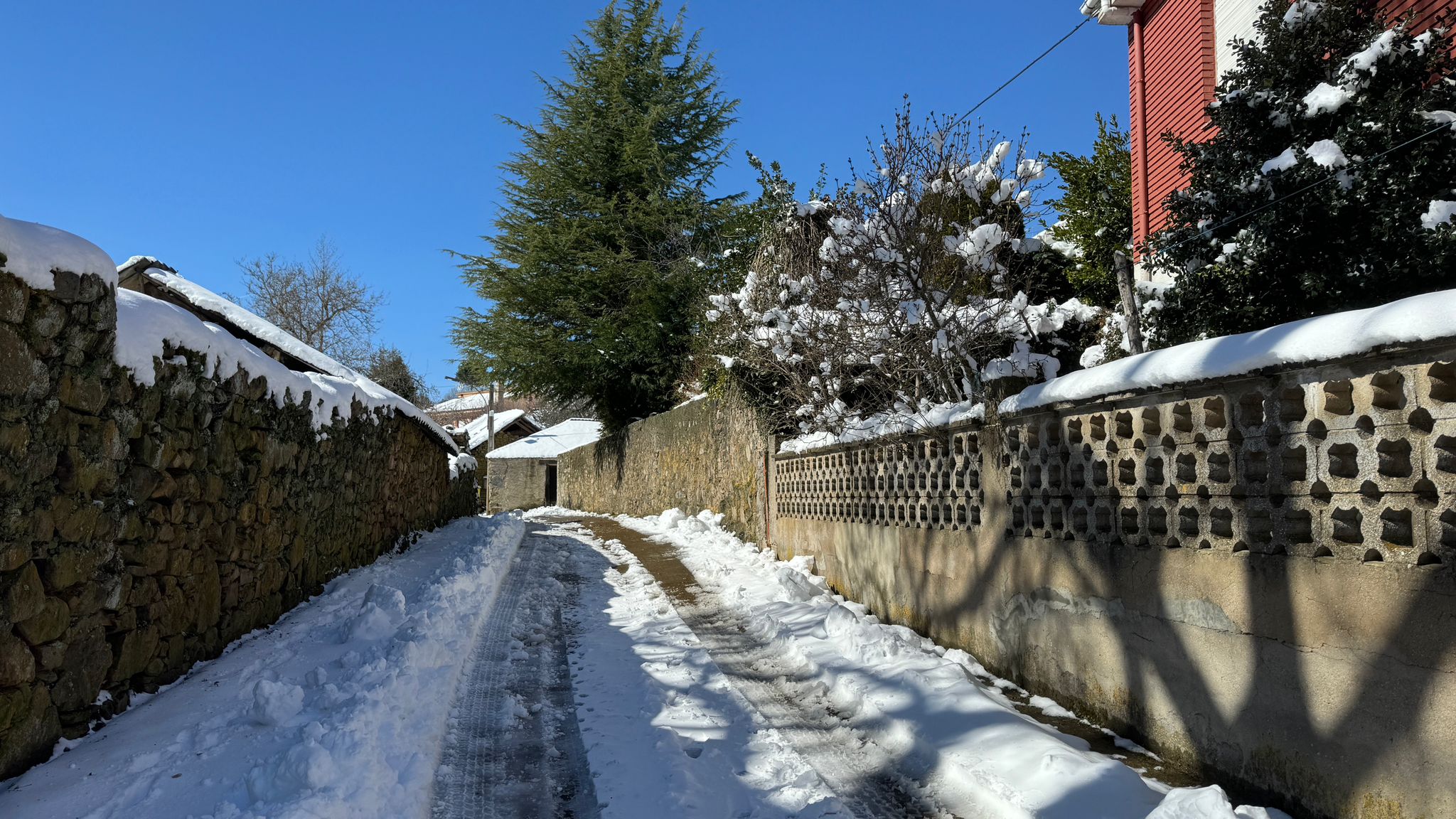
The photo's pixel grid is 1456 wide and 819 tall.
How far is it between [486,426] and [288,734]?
44.9 metres

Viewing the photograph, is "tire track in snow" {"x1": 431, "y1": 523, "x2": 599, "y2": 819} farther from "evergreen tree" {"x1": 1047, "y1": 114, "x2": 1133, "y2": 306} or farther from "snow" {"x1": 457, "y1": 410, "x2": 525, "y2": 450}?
"snow" {"x1": 457, "y1": 410, "x2": 525, "y2": 450}

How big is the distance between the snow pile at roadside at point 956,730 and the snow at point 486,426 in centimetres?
3653

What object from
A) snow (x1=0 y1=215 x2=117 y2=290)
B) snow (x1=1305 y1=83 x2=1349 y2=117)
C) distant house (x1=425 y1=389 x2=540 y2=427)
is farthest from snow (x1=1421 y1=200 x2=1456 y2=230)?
distant house (x1=425 y1=389 x2=540 y2=427)

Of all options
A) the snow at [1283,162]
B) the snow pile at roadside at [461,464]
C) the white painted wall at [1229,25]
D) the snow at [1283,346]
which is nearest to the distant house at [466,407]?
the snow pile at roadside at [461,464]

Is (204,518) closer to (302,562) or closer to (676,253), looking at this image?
(302,562)

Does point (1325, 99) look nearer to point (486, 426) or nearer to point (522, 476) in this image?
point (522, 476)

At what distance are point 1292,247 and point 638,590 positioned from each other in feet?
23.0

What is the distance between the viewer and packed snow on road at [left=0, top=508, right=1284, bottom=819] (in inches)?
134

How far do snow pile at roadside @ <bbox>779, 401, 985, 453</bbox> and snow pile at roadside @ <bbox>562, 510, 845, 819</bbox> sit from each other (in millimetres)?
2462

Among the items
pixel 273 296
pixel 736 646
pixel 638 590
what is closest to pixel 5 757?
pixel 736 646

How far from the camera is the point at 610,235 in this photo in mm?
22156

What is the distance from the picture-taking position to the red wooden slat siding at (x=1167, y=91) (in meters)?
11.0

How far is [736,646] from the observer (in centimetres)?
676

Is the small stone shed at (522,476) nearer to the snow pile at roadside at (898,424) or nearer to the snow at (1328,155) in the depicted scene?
the snow pile at roadside at (898,424)
